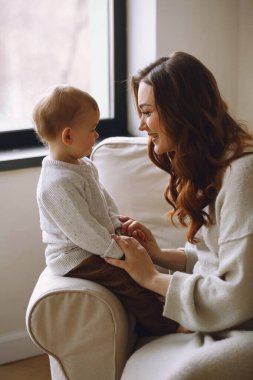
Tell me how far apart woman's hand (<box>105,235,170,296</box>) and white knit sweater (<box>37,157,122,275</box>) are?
22mm

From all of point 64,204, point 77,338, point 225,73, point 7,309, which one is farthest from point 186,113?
point 7,309

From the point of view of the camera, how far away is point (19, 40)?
2367 mm

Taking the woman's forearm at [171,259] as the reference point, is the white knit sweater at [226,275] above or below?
above

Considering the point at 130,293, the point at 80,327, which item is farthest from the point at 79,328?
the point at 130,293

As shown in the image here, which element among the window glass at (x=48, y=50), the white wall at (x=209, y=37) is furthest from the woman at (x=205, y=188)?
the window glass at (x=48, y=50)

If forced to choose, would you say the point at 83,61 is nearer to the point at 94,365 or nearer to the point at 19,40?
the point at 19,40

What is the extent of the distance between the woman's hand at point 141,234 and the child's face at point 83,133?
266mm

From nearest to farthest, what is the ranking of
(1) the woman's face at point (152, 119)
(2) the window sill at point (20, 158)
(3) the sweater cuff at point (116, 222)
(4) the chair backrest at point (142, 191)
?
(1) the woman's face at point (152, 119) → (3) the sweater cuff at point (116, 222) → (4) the chair backrest at point (142, 191) → (2) the window sill at point (20, 158)

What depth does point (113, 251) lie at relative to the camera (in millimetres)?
1669

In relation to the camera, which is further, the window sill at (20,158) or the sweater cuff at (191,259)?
the window sill at (20,158)

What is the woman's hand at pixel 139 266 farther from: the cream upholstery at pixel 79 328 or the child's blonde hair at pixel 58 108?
the child's blonde hair at pixel 58 108

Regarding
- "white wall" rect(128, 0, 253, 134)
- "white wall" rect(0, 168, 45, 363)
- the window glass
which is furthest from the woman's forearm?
the window glass

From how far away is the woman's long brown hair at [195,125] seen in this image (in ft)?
4.90

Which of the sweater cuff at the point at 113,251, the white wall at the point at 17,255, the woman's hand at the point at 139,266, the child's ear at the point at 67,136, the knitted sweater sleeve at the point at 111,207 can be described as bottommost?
the white wall at the point at 17,255
